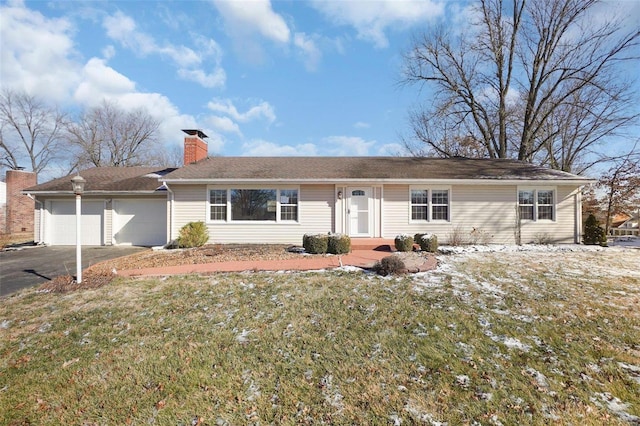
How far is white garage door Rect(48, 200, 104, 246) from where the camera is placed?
1331 cm

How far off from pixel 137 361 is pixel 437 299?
14.8 feet

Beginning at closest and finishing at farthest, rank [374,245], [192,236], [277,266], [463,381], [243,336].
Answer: [463,381]
[243,336]
[277,266]
[374,245]
[192,236]

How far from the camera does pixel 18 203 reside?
61.2 ft

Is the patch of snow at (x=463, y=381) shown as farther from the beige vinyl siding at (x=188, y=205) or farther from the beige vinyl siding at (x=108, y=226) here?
the beige vinyl siding at (x=108, y=226)

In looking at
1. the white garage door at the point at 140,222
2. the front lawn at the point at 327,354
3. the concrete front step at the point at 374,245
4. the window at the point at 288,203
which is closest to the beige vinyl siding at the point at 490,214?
the concrete front step at the point at 374,245

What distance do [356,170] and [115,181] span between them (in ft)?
37.8

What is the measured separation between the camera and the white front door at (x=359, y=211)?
11.9m

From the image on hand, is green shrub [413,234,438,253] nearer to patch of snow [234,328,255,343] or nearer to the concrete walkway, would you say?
the concrete walkway

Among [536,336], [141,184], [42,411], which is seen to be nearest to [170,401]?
[42,411]

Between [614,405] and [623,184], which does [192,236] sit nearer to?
[614,405]

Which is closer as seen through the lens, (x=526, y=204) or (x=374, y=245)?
(x=374, y=245)

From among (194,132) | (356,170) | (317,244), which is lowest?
(317,244)

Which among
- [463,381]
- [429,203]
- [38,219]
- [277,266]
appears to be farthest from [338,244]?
[38,219]

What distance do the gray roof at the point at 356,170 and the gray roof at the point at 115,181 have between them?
2.34m
